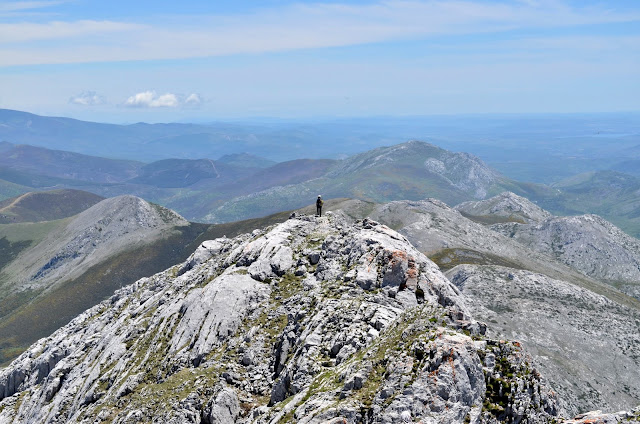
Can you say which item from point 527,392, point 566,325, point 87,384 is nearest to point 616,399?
point 566,325

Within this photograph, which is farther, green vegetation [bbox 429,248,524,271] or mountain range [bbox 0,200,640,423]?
green vegetation [bbox 429,248,524,271]

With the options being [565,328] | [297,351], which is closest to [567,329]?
[565,328]

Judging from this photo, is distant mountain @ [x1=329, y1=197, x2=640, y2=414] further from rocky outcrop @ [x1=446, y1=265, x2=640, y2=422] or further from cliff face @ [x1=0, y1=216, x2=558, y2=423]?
cliff face @ [x1=0, y1=216, x2=558, y2=423]

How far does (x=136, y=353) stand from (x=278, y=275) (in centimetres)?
1929

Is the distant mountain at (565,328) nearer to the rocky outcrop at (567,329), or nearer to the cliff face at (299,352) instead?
the rocky outcrop at (567,329)

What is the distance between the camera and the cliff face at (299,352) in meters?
26.9

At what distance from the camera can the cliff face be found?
26875 mm

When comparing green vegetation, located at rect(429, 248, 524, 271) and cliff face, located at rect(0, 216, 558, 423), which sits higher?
cliff face, located at rect(0, 216, 558, 423)

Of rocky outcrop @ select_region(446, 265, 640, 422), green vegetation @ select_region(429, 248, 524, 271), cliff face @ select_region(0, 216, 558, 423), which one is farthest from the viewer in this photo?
green vegetation @ select_region(429, 248, 524, 271)

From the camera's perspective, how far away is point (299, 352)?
38281 millimetres

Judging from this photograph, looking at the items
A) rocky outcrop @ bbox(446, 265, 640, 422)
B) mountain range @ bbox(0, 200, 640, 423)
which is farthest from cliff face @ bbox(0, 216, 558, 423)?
rocky outcrop @ bbox(446, 265, 640, 422)

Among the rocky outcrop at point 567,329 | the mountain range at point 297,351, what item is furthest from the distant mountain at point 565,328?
the mountain range at point 297,351

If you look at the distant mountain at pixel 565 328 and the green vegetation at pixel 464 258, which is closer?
the distant mountain at pixel 565 328

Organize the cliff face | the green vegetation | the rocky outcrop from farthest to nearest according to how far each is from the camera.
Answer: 1. the green vegetation
2. the rocky outcrop
3. the cliff face
